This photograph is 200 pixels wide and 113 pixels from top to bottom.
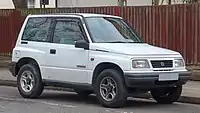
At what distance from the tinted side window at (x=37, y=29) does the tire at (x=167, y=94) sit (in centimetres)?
277

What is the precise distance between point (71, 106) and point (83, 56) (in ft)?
3.54

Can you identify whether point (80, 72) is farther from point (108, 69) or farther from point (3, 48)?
point (3, 48)

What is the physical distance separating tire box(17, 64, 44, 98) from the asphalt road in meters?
0.17

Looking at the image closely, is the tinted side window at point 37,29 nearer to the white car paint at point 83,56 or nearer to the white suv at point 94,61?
the white suv at point 94,61

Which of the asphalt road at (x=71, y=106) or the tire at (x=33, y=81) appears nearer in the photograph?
the asphalt road at (x=71, y=106)

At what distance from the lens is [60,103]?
12.3 m

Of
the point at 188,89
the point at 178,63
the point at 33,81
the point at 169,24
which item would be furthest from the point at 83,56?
the point at 169,24

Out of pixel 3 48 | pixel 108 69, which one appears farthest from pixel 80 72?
pixel 3 48

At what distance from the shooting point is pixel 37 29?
13.2 meters

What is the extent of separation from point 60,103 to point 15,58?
195cm

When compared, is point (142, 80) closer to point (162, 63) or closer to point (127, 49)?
point (162, 63)

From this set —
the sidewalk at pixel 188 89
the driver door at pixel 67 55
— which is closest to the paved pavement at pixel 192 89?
the sidewalk at pixel 188 89

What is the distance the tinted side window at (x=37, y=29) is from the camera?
42.5 ft

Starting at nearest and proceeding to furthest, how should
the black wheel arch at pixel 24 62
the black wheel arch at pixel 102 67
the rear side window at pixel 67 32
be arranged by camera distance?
the black wheel arch at pixel 102 67, the rear side window at pixel 67 32, the black wheel arch at pixel 24 62
